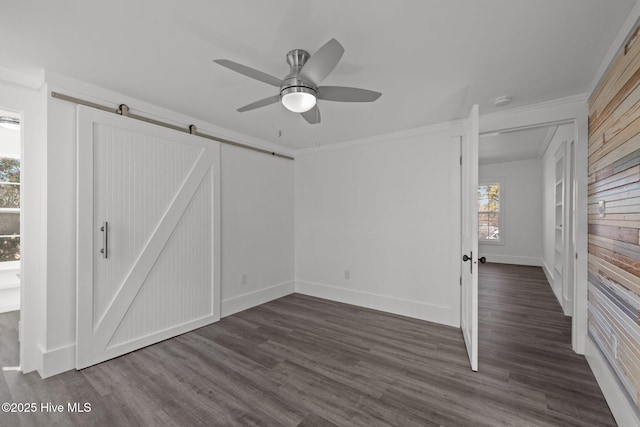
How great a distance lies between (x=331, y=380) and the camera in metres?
2.22

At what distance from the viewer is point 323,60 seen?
1544 mm

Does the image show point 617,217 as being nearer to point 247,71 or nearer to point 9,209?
point 247,71

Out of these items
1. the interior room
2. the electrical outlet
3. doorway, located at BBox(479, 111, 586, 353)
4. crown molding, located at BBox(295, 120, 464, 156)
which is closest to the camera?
the interior room

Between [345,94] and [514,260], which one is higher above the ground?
[345,94]

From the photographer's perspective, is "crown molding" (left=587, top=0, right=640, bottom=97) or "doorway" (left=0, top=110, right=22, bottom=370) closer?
"crown molding" (left=587, top=0, right=640, bottom=97)

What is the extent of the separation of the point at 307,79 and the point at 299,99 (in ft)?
0.41

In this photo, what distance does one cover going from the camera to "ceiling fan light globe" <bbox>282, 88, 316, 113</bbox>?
5.63ft

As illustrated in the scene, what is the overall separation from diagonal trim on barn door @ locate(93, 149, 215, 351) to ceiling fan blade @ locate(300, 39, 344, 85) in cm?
207

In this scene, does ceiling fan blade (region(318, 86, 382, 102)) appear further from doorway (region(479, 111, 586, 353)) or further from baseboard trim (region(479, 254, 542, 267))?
baseboard trim (region(479, 254, 542, 267))

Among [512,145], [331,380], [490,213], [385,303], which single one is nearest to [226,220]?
[331,380]

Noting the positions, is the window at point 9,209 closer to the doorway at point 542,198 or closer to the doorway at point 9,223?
the doorway at point 9,223

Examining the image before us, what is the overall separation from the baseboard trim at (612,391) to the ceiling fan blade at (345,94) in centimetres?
235

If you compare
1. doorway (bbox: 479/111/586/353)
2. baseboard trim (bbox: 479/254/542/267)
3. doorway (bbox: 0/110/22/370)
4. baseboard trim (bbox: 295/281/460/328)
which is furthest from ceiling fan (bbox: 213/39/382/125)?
baseboard trim (bbox: 479/254/542/267)

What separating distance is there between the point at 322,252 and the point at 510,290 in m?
3.25
